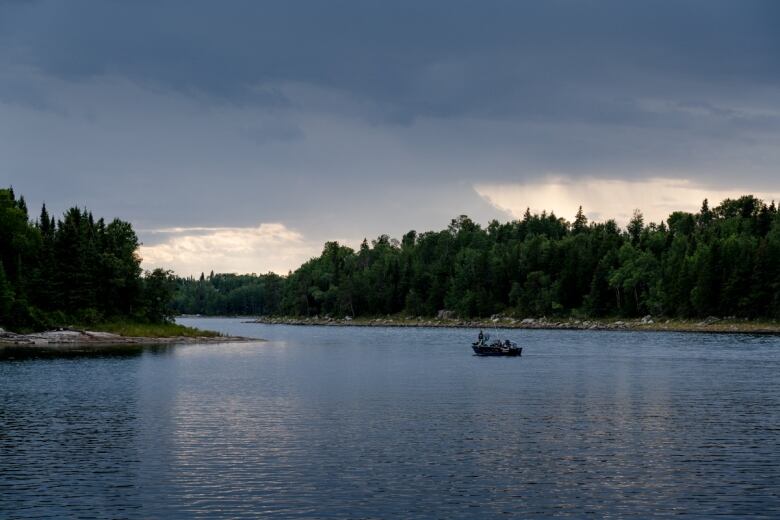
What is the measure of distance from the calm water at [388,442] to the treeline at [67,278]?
4869 cm

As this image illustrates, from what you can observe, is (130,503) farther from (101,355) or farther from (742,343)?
(742,343)

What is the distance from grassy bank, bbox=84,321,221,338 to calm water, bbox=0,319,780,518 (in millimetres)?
55507

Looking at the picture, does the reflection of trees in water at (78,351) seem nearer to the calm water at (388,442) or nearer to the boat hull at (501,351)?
the calm water at (388,442)

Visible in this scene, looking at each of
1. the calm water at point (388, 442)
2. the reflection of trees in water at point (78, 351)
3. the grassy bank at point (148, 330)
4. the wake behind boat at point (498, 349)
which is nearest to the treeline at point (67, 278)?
the grassy bank at point (148, 330)

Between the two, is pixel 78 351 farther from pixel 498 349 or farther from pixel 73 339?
pixel 498 349

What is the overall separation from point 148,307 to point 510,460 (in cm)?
13725

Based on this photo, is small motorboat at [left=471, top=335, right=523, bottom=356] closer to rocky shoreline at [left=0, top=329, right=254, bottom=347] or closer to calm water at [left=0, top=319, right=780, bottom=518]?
calm water at [left=0, top=319, right=780, bottom=518]

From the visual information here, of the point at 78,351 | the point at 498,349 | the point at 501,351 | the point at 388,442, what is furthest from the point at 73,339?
the point at 388,442

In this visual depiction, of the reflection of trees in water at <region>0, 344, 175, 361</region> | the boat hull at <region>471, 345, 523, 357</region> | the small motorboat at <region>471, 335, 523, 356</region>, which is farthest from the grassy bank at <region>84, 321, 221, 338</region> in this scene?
the boat hull at <region>471, 345, 523, 357</region>

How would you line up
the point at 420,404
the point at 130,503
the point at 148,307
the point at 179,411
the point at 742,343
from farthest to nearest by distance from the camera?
the point at 148,307 < the point at 742,343 < the point at 420,404 < the point at 179,411 < the point at 130,503

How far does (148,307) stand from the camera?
172250mm

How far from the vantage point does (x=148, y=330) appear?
6526 inches

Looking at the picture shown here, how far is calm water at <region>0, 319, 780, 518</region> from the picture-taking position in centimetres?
3725

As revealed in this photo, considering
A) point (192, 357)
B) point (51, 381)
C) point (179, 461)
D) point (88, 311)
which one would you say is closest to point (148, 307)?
point (88, 311)
